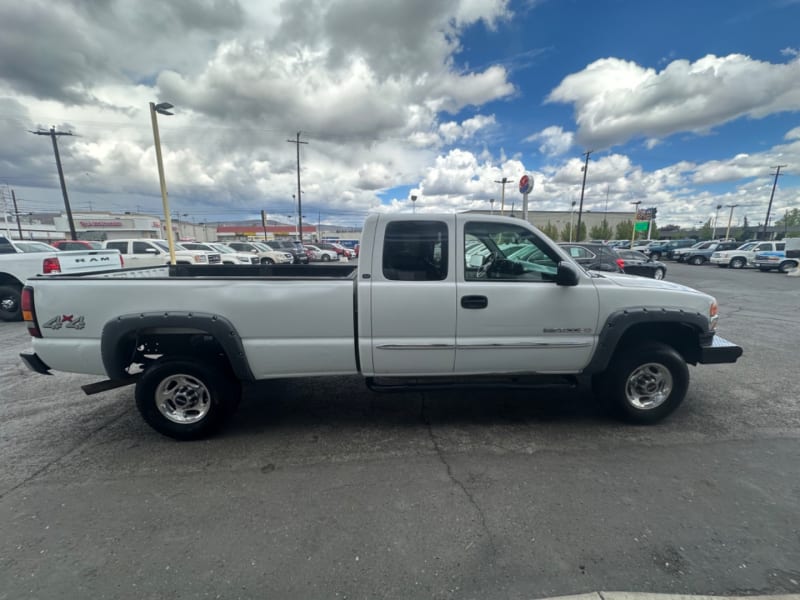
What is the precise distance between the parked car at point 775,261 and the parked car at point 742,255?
3.09ft

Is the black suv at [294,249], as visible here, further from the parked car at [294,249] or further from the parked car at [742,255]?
the parked car at [742,255]

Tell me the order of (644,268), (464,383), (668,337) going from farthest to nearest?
(644,268)
(668,337)
(464,383)

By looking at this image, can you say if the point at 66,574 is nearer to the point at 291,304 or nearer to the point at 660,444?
the point at 291,304

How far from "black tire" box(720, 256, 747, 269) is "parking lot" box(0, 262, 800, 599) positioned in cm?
2643

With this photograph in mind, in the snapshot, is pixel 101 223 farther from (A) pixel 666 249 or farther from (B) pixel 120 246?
(A) pixel 666 249

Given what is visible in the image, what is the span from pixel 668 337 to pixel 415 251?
Answer: 2.69 m

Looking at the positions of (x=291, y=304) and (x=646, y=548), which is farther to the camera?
(x=291, y=304)

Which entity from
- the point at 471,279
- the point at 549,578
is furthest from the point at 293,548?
the point at 471,279

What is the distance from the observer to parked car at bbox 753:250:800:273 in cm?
2038

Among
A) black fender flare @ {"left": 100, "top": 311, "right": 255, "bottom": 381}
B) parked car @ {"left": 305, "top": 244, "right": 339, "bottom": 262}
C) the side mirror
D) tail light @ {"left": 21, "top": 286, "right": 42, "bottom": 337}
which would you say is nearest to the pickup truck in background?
tail light @ {"left": 21, "top": 286, "right": 42, "bottom": 337}

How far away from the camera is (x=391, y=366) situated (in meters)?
3.16

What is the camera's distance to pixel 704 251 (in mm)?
27000

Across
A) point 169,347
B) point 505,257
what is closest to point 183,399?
point 169,347

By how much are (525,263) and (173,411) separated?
3.44 metres
